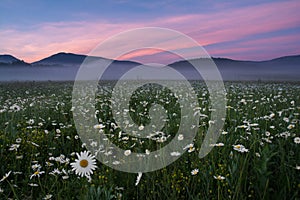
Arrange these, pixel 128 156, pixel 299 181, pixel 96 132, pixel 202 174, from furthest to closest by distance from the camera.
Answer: pixel 96 132 < pixel 128 156 < pixel 202 174 < pixel 299 181

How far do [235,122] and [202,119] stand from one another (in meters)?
0.80

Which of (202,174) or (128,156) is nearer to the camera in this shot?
(202,174)

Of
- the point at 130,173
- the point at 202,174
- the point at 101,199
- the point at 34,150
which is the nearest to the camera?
the point at 101,199

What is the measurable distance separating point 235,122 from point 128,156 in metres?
2.14

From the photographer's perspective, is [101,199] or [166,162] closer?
[101,199]

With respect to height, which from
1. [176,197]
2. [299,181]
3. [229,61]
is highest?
[229,61]

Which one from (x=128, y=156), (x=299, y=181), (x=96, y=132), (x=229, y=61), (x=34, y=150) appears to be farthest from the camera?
(x=229, y=61)

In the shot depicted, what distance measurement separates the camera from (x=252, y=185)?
2451 mm

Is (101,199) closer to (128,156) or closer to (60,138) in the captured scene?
(128,156)

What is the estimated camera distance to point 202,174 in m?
2.75

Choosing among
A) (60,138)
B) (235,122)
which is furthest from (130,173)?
(235,122)

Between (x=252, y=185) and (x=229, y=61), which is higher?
(x=229, y=61)

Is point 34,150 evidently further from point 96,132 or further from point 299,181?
point 299,181

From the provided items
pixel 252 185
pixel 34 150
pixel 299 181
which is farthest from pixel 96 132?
pixel 299 181
